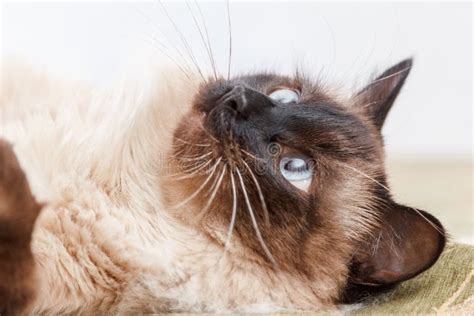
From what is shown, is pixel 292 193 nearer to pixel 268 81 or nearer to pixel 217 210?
pixel 217 210

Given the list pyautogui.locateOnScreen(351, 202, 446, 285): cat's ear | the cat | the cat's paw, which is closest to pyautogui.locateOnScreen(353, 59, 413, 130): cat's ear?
the cat

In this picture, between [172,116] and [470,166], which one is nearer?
[172,116]

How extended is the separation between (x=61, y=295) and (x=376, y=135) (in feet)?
2.73

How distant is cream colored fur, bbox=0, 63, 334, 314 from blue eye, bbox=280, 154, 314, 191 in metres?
0.20

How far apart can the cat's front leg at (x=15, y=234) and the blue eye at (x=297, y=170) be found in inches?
21.1

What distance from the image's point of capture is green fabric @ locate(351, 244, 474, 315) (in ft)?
4.12

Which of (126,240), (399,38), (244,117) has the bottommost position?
(126,240)

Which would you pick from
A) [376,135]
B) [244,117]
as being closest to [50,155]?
[244,117]

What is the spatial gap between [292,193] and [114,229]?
372 millimetres

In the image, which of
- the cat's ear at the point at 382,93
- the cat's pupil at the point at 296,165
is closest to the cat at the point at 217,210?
the cat's pupil at the point at 296,165

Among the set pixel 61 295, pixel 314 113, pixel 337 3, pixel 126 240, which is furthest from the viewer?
pixel 337 3

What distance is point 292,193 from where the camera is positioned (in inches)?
53.2

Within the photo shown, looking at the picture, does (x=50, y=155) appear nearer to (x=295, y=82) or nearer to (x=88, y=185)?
(x=88, y=185)

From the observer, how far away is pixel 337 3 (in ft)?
8.36
